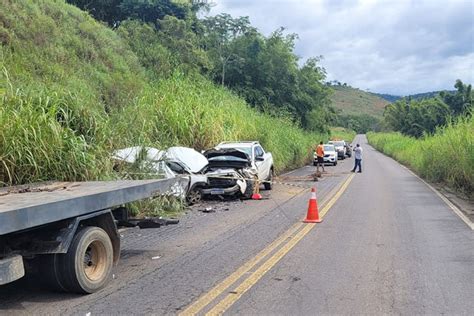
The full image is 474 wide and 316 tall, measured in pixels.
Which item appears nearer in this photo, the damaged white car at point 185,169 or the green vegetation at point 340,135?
the damaged white car at point 185,169

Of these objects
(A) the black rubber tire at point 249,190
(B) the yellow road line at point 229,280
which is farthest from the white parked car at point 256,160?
(B) the yellow road line at point 229,280

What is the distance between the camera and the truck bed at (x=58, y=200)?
4.95 m

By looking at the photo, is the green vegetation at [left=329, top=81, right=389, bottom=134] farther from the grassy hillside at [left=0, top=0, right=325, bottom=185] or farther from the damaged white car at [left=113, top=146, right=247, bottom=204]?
the damaged white car at [left=113, top=146, right=247, bottom=204]

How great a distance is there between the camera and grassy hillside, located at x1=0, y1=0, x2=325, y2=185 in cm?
923

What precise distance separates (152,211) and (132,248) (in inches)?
138

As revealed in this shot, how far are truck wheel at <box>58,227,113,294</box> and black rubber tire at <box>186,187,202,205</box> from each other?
784cm

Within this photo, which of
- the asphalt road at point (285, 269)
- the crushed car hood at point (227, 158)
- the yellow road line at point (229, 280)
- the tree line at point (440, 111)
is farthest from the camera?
the tree line at point (440, 111)

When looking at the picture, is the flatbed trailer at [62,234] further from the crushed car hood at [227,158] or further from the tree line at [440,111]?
the tree line at [440,111]

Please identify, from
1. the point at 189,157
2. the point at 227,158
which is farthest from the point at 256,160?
the point at 189,157

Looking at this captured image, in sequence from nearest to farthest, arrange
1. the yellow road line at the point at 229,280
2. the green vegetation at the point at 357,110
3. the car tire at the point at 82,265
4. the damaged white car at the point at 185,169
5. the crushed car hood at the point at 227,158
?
the yellow road line at the point at 229,280
the car tire at the point at 82,265
the damaged white car at the point at 185,169
the crushed car hood at the point at 227,158
the green vegetation at the point at 357,110

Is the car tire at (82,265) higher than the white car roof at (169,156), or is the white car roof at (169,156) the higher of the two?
the white car roof at (169,156)

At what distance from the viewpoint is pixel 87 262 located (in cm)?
639

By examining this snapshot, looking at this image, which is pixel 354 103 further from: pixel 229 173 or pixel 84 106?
pixel 84 106

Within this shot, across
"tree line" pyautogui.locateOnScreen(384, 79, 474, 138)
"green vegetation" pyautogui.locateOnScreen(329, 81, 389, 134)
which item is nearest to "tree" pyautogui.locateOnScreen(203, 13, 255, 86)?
"tree line" pyautogui.locateOnScreen(384, 79, 474, 138)
